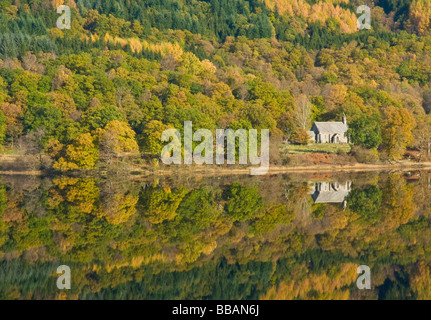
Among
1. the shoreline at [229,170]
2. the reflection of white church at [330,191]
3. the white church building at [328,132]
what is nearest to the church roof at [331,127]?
the white church building at [328,132]

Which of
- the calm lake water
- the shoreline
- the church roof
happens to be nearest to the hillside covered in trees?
the shoreline

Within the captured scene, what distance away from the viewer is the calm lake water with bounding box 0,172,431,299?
22.4 m

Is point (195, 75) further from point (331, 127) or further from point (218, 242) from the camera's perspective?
point (218, 242)

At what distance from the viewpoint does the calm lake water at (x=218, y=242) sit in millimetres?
22398

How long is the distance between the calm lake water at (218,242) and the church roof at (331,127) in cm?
4741

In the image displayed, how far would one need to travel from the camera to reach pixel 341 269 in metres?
24.2

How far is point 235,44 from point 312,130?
69206mm

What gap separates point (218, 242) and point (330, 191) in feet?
69.9

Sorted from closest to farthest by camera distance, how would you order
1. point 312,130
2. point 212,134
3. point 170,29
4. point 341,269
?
point 341,269 < point 212,134 < point 312,130 < point 170,29

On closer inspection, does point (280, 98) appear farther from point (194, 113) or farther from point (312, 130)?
point (194, 113)

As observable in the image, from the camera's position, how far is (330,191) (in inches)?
1906

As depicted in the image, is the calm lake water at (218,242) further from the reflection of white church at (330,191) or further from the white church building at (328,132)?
the white church building at (328,132)

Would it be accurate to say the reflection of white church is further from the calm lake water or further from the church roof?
the church roof
